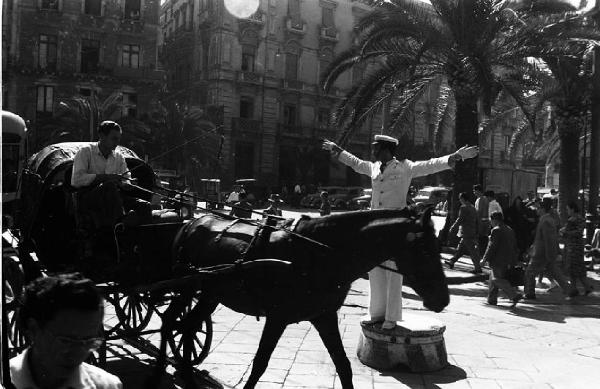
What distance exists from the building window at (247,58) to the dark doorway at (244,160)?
17.6 ft

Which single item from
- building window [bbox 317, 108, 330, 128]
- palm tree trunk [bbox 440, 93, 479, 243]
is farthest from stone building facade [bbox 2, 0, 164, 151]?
palm tree trunk [bbox 440, 93, 479, 243]

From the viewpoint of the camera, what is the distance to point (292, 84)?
43.2m

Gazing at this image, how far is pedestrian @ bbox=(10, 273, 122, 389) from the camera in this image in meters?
1.89

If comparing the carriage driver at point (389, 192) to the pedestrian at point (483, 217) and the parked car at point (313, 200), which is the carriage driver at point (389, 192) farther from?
the parked car at point (313, 200)

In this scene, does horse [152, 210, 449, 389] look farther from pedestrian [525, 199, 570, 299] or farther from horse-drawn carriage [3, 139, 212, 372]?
pedestrian [525, 199, 570, 299]

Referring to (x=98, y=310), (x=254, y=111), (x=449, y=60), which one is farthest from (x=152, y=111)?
(x=98, y=310)

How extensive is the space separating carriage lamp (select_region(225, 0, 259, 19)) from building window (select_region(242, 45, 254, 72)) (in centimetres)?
216

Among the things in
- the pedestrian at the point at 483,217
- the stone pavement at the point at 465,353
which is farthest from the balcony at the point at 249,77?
the stone pavement at the point at 465,353

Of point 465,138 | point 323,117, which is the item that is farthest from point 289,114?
point 465,138

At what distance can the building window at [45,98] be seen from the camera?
32.9 m

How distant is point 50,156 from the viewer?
6.03 m

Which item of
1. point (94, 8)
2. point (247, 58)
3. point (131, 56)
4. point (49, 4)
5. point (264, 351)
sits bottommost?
point (264, 351)

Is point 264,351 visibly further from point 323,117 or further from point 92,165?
point 323,117

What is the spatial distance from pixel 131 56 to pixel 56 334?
37.9m
